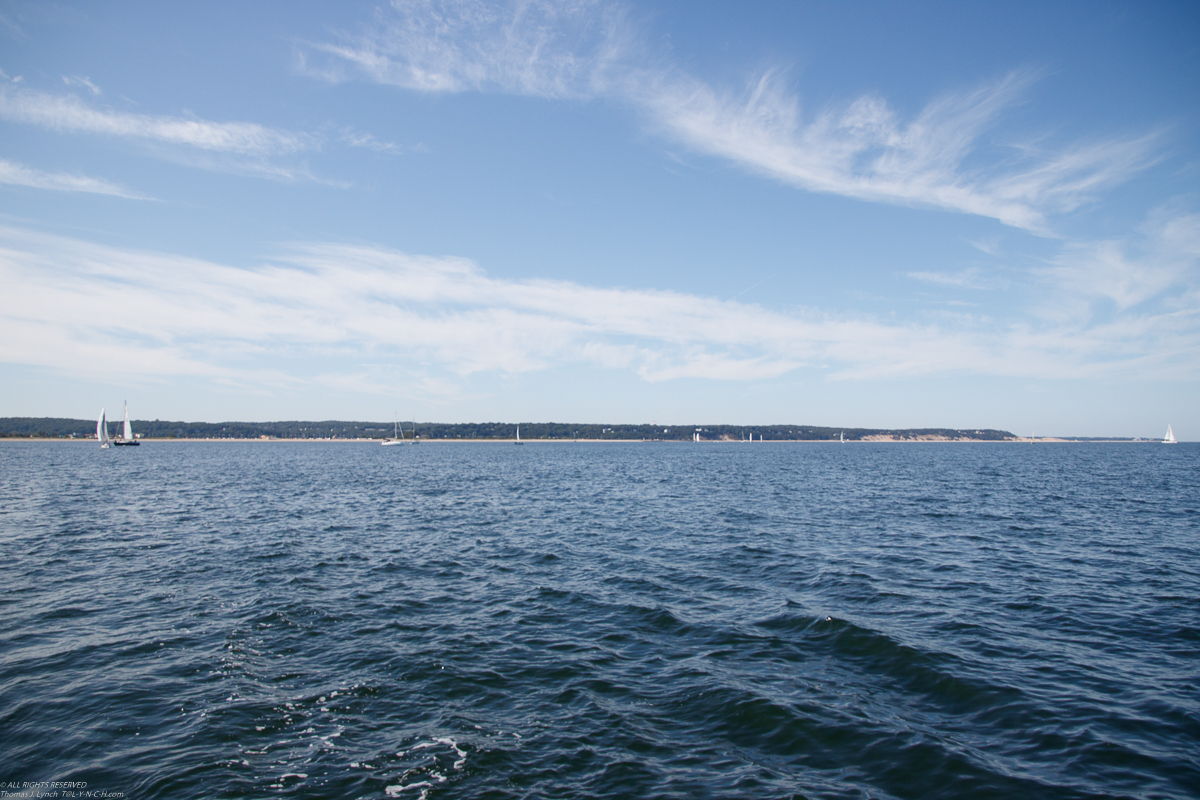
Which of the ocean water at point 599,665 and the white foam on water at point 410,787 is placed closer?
the white foam on water at point 410,787

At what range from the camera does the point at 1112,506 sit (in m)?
49.3

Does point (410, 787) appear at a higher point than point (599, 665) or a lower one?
higher

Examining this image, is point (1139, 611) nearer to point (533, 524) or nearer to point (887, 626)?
point (887, 626)

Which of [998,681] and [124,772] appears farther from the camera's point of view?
[998,681]

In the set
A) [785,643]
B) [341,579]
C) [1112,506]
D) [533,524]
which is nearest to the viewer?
[785,643]

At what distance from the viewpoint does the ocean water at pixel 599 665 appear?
10.7 m

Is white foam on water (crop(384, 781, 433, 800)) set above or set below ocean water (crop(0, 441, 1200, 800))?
above

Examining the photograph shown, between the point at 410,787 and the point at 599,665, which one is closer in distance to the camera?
the point at 410,787

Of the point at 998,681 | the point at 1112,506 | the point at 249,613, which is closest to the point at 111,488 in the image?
the point at 249,613

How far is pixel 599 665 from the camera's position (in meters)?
15.5

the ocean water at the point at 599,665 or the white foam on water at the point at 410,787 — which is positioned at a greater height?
the white foam on water at the point at 410,787

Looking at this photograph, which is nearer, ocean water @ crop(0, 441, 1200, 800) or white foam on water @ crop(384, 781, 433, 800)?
white foam on water @ crop(384, 781, 433, 800)

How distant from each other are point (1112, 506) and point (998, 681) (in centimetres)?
4958

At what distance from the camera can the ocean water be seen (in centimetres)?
1066
